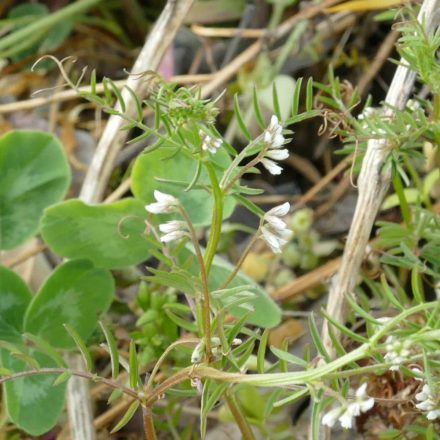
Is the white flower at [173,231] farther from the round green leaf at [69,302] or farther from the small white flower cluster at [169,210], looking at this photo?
the round green leaf at [69,302]

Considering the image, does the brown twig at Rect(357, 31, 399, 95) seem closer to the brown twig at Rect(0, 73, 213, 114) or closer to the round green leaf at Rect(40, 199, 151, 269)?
the brown twig at Rect(0, 73, 213, 114)

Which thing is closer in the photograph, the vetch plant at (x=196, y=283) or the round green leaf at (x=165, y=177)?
the vetch plant at (x=196, y=283)

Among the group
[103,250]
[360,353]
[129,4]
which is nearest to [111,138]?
[103,250]

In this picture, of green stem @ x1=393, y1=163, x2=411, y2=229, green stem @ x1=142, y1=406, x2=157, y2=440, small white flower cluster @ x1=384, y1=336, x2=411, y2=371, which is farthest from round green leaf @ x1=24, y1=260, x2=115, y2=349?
small white flower cluster @ x1=384, y1=336, x2=411, y2=371

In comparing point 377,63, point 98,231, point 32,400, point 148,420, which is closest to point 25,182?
point 98,231

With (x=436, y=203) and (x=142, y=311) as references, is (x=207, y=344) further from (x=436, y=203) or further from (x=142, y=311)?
(x=436, y=203)

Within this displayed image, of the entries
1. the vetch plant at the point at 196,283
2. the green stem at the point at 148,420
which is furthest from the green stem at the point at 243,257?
the green stem at the point at 148,420
